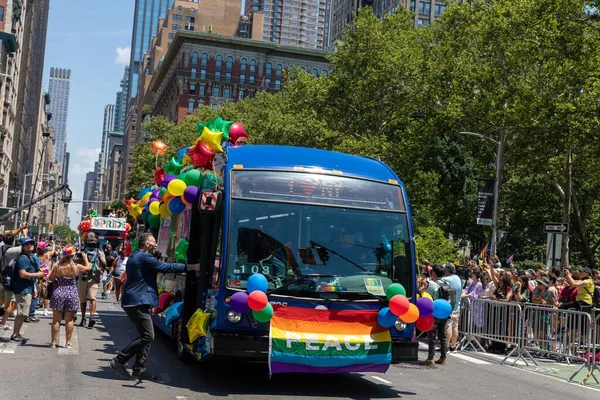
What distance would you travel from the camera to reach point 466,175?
51.2 m

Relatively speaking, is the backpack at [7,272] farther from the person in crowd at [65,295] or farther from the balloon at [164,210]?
the balloon at [164,210]

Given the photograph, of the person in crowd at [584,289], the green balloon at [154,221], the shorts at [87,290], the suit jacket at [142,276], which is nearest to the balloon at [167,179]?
the green balloon at [154,221]

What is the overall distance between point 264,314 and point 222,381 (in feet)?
5.65

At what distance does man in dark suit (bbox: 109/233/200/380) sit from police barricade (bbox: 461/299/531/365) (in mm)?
7437

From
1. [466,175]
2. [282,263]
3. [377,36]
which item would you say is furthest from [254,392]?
[466,175]

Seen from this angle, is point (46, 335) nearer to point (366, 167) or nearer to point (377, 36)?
point (366, 167)

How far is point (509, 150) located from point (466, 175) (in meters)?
11.9

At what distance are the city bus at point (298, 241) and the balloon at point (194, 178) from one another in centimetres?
108

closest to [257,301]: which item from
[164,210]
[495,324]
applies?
[164,210]

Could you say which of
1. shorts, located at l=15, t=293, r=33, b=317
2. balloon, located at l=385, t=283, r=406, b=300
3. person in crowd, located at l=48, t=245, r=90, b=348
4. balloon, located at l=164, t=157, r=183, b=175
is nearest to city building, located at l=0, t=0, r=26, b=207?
balloon, located at l=164, t=157, r=183, b=175

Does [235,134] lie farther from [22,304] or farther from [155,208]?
[22,304]

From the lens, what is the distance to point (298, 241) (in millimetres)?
9688

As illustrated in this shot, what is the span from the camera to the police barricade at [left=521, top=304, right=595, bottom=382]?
14.1m

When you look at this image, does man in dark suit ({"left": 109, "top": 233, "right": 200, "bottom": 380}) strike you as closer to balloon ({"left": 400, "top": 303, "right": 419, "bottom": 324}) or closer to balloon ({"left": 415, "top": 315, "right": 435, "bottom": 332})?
balloon ({"left": 400, "top": 303, "right": 419, "bottom": 324})
